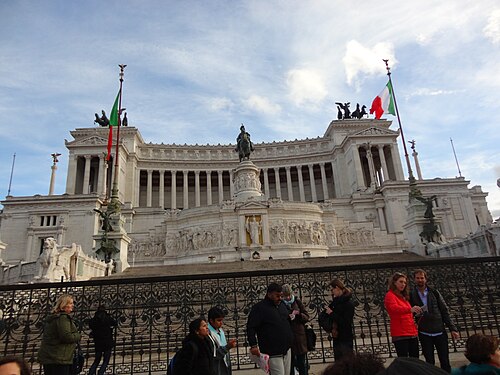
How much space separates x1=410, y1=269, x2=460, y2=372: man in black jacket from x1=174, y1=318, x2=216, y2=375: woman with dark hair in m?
3.43

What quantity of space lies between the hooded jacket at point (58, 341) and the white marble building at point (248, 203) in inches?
682

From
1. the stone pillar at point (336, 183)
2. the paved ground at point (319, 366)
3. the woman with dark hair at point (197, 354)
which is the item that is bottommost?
the paved ground at point (319, 366)

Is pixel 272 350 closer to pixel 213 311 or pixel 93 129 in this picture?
pixel 213 311

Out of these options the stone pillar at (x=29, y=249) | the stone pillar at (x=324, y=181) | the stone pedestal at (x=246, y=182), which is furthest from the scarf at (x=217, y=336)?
the stone pillar at (x=324, y=181)

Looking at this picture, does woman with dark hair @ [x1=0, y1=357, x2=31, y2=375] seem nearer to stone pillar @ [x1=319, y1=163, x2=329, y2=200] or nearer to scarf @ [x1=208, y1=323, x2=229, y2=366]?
scarf @ [x1=208, y1=323, x2=229, y2=366]

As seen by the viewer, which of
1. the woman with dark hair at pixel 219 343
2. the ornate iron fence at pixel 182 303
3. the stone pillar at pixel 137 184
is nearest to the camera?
the woman with dark hair at pixel 219 343

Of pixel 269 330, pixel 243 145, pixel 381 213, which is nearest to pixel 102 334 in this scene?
pixel 269 330

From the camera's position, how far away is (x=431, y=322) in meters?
5.57

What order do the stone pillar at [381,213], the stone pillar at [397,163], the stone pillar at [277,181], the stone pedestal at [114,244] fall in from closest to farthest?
the stone pedestal at [114,244] < the stone pillar at [381,213] < the stone pillar at [397,163] < the stone pillar at [277,181]

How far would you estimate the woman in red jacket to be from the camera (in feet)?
17.9

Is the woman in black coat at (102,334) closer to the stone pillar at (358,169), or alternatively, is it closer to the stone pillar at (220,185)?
the stone pillar at (358,169)

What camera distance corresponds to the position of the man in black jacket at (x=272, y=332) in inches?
198

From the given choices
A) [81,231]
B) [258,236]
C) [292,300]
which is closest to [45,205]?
[81,231]

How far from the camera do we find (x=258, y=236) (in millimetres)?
32406
